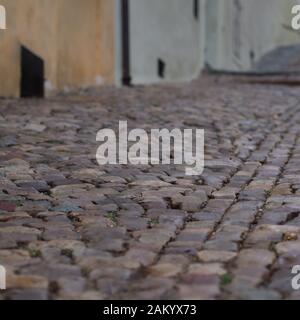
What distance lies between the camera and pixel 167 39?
14.2 metres

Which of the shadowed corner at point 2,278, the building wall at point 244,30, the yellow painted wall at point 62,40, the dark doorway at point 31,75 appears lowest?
the shadowed corner at point 2,278

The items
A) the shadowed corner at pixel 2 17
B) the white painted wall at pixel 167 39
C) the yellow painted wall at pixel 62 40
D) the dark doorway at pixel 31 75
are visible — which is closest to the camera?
the shadowed corner at pixel 2 17

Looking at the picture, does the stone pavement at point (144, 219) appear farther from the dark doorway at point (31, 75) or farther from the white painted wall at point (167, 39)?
the white painted wall at point (167, 39)

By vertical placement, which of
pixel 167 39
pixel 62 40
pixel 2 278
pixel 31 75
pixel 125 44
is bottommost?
pixel 2 278

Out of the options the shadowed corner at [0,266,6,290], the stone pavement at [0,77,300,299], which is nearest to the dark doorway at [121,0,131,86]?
the stone pavement at [0,77,300,299]

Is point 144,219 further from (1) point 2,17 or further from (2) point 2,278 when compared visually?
(1) point 2,17

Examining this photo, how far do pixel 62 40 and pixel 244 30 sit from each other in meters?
12.4

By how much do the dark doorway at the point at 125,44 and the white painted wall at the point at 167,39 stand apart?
0.27 metres

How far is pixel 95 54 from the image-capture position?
10867 mm

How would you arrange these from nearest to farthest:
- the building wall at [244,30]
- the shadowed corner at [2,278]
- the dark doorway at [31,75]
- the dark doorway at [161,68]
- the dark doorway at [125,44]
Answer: the shadowed corner at [2,278]
the dark doorway at [31,75]
the dark doorway at [125,44]
the dark doorway at [161,68]
the building wall at [244,30]

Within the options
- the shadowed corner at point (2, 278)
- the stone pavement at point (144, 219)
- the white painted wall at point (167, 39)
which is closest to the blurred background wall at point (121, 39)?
the white painted wall at point (167, 39)

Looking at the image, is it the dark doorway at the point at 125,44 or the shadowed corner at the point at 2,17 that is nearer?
the shadowed corner at the point at 2,17

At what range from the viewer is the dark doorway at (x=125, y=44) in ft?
38.5

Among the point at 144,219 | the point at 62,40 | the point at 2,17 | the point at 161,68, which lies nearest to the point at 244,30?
the point at 161,68
